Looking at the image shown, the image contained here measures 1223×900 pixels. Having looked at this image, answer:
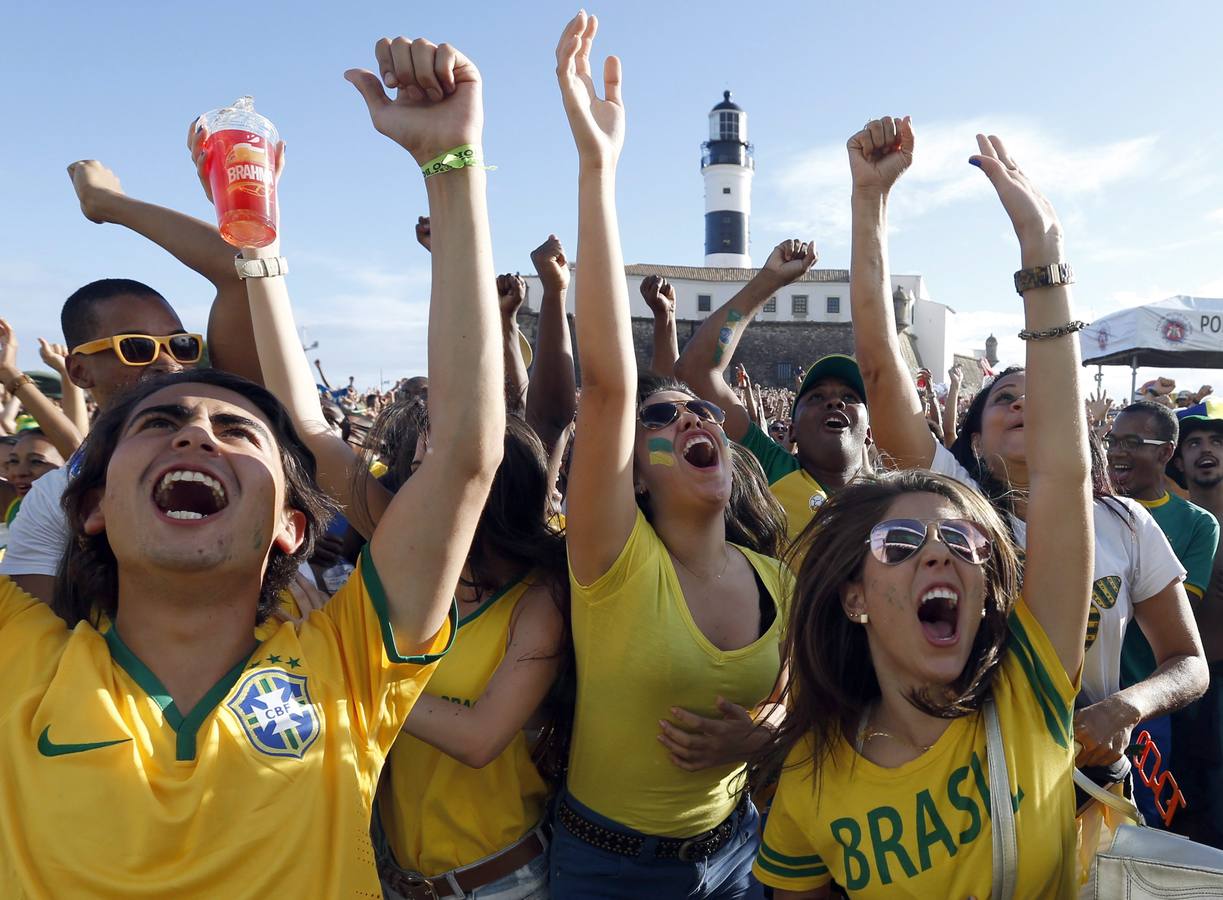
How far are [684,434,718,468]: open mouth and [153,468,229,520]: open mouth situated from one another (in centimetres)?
114

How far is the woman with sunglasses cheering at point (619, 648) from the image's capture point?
6.43 ft

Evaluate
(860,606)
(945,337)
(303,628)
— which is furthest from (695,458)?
(945,337)

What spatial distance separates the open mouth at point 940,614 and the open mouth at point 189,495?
1.35 metres

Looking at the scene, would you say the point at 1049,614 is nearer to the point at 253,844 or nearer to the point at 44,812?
the point at 253,844

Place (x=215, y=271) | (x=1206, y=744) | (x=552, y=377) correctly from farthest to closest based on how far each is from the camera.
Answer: (x=552, y=377) < (x=1206, y=744) < (x=215, y=271)

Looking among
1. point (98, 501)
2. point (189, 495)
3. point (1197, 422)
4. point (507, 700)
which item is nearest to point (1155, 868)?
point (507, 700)

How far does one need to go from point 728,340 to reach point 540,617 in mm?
1901

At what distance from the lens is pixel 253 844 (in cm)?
134

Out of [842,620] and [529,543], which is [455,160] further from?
[842,620]

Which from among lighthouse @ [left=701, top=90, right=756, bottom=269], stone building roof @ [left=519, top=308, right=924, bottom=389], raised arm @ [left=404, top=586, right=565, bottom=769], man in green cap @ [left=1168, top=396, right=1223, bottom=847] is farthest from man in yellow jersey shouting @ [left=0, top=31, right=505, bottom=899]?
lighthouse @ [left=701, top=90, right=756, bottom=269]

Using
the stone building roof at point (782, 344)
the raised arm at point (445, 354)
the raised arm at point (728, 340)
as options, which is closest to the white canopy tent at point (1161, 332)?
the raised arm at point (728, 340)

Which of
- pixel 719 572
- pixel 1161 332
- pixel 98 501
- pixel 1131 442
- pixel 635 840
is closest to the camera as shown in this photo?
pixel 98 501

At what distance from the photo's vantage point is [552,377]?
3.46 m

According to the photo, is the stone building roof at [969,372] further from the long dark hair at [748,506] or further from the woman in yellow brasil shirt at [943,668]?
the woman in yellow brasil shirt at [943,668]
